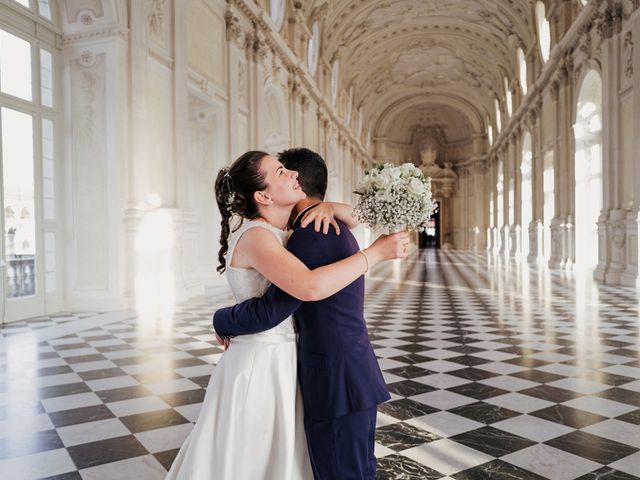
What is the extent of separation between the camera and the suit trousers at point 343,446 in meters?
1.74

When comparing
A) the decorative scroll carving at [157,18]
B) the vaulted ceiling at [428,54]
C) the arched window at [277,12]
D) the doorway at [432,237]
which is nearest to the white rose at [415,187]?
the decorative scroll carving at [157,18]

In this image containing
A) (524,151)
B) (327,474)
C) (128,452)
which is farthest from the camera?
(524,151)

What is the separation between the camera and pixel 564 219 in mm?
17344

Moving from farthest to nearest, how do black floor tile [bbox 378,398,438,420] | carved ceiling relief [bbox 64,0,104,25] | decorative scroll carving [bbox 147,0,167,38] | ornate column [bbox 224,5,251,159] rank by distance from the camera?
ornate column [bbox 224,5,251,159]
decorative scroll carving [bbox 147,0,167,38]
carved ceiling relief [bbox 64,0,104,25]
black floor tile [bbox 378,398,438,420]

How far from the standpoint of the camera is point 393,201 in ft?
5.79

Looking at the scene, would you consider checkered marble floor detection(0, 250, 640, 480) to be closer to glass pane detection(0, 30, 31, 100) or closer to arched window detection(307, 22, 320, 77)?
glass pane detection(0, 30, 31, 100)

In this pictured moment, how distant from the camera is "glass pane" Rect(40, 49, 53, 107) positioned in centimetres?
841

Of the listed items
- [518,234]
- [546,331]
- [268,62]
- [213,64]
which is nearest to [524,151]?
[518,234]

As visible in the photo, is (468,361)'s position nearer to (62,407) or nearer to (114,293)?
(62,407)

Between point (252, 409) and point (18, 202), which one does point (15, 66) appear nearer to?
point (18, 202)

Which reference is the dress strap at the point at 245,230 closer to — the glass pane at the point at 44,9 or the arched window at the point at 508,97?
the glass pane at the point at 44,9

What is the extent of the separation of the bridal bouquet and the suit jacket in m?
0.12

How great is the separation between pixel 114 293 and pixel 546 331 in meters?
6.18

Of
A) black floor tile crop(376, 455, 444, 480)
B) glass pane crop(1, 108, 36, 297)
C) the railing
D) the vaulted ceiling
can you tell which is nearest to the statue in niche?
the vaulted ceiling
